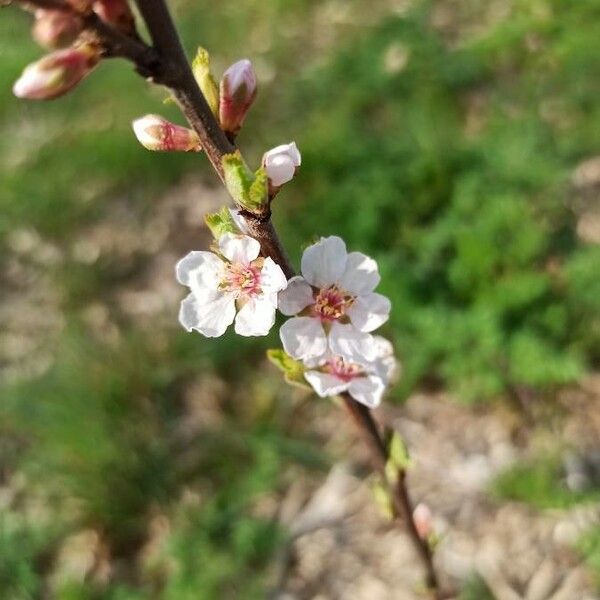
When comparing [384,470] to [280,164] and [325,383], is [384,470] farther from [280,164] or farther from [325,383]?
[280,164]

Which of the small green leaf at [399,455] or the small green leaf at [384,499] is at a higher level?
the small green leaf at [399,455]

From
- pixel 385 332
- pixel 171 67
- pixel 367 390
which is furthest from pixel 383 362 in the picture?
pixel 385 332

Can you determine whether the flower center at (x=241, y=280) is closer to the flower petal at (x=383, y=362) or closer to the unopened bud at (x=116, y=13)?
the flower petal at (x=383, y=362)

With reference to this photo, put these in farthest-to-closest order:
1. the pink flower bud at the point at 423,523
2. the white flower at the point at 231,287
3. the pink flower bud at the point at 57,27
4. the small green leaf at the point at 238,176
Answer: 1. the pink flower bud at the point at 423,523
2. the white flower at the point at 231,287
3. the small green leaf at the point at 238,176
4. the pink flower bud at the point at 57,27

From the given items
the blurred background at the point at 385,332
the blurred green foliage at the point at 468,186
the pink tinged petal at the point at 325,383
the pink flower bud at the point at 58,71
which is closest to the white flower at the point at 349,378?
the pink tinged petal at the point at 325,383

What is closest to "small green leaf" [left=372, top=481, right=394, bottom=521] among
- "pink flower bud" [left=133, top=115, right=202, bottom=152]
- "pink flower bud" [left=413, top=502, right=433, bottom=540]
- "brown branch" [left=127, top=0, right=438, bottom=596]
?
"pink flower bud" [left=413, top=502, right=433, bottom=540]

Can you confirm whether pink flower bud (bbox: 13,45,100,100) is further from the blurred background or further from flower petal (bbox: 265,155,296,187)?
the blurred background
